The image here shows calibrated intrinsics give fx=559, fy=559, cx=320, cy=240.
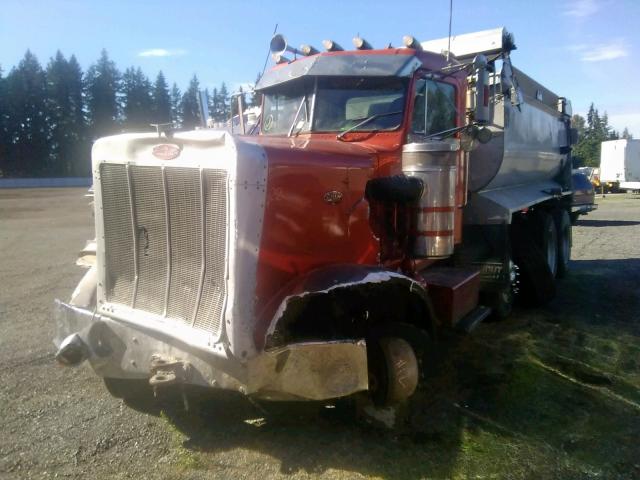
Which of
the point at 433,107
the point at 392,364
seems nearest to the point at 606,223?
the point at 433,107

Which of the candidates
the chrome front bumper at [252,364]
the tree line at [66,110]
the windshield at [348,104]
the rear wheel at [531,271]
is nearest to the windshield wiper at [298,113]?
the windshield at [348,104]

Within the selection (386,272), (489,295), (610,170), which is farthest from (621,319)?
(610,170)

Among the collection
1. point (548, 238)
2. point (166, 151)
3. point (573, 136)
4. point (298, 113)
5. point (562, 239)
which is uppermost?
point (573, 136)

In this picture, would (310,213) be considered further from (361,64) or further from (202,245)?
(361,64)

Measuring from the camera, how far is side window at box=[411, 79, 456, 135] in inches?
187

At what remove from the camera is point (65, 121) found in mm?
58781

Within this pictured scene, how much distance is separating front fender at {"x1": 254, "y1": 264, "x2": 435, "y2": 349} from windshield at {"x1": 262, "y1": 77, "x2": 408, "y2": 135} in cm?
149

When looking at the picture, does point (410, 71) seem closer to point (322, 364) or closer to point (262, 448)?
point (322, 364)

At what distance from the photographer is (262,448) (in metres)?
3.55

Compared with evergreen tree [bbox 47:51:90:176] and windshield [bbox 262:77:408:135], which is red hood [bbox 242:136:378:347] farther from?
evergreen tree [bbox 47:51:90:176]

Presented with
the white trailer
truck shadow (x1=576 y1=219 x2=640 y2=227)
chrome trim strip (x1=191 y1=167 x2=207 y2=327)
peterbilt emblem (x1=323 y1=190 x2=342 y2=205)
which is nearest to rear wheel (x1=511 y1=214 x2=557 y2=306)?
peterbilt emblem (x1=323 y1=190 x2=342 y2=205)

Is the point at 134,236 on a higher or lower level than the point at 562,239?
higher

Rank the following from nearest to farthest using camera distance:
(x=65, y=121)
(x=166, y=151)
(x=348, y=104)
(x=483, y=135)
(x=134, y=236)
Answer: (x=166, y=151)
(x=134, y=236)
(x=483, y=135)
(x=348, y=104)
(x=65, y=121)

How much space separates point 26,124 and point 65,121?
369 centimetres
